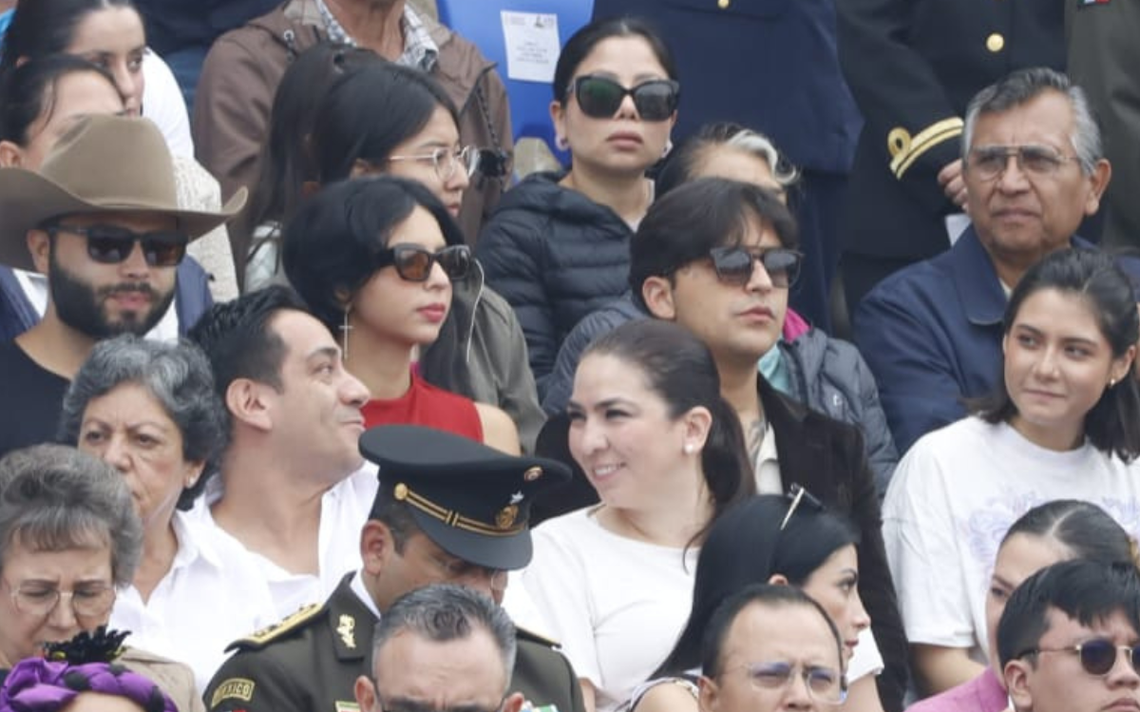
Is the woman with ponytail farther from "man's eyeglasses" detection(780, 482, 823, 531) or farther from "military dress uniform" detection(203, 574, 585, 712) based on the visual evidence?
"military dress uniform" detection(203, 574, 585, 712)

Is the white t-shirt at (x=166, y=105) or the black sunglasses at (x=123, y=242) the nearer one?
the black sunglasses at (x=123, y=242)

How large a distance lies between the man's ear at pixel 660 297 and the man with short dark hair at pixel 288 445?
1.20 meters

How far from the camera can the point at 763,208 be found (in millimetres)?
8664

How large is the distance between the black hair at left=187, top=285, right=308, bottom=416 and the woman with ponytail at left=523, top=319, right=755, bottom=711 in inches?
31.3

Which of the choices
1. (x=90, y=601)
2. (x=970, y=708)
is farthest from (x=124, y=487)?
(x=970, y=708)

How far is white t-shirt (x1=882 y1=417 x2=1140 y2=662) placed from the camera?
850 cm

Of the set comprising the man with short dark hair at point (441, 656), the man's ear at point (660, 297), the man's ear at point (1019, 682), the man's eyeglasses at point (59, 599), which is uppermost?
the man with short dark hair at point (441, 656)

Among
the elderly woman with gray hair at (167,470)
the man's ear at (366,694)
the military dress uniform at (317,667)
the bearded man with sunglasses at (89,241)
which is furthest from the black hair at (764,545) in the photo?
the bearded man with sunglasses at (89,241)

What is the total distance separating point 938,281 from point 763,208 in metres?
1.06

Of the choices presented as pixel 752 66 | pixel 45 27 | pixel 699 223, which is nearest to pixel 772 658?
pixel 699 223

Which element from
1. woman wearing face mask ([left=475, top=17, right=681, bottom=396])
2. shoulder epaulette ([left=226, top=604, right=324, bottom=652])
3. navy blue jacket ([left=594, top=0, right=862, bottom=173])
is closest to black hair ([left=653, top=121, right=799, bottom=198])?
woman wearing face mask ([left=475, top=17, right=681, bottom=396])

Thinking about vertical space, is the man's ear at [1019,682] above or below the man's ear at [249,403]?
above

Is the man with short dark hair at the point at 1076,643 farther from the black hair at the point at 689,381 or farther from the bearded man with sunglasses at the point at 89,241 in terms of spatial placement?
the bearded man with sunglasses at the point at 89,241

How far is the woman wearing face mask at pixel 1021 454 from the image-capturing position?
8.52 metres
